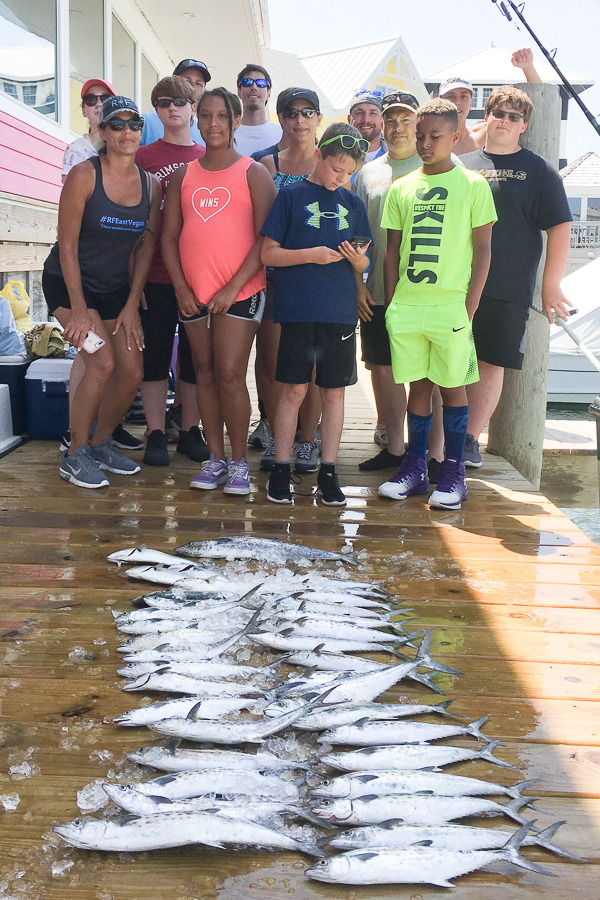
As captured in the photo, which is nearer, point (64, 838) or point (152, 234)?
point (64, 838)

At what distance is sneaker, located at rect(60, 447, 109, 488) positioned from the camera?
399 cm

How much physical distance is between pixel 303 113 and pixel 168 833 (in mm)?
3213

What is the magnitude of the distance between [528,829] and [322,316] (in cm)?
248

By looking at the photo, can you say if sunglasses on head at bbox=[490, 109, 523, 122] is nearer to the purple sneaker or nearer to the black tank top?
the black tank top

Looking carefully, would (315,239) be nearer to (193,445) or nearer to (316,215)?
(316,215)

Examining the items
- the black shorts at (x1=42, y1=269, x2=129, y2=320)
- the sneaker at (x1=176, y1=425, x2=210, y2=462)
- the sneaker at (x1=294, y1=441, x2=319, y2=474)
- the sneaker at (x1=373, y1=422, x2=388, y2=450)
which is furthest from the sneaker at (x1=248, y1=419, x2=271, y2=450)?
the black shorts at (x1=42, y1=269, x2=129, y2=320)

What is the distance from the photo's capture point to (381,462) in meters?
4.56

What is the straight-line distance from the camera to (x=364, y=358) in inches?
176

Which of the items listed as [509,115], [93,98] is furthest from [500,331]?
[93,98]

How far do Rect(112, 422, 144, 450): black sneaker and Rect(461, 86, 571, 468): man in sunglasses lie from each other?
209 centimetres

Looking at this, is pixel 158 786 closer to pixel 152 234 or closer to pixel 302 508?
pixel 302 508

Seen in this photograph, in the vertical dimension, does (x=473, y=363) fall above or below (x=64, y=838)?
above

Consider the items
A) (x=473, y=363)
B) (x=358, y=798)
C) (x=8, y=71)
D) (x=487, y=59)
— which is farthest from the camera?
(x=487, y=59)

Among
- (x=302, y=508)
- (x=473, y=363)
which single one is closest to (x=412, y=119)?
(x=473, y=363)
